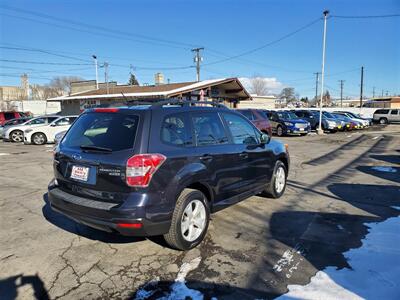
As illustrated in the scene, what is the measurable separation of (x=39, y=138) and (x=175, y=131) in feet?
51.9

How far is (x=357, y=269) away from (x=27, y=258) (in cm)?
372

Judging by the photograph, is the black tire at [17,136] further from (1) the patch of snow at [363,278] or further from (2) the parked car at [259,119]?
(1) the patch of snow at [363,278]

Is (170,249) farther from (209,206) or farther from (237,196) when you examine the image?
(237,196)

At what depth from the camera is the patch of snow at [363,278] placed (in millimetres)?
3045

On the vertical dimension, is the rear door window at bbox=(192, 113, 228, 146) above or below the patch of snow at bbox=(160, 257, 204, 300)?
above

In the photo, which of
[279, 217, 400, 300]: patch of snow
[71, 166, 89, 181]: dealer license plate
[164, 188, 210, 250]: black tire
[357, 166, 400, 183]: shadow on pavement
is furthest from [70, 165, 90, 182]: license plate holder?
[357, 166, 400, 183]: shadow on pavement

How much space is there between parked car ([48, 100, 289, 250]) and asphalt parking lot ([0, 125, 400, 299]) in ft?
1.40

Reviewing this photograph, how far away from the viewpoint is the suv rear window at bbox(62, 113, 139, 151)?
11.8 ft

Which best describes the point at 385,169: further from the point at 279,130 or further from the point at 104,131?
the point at 279,130

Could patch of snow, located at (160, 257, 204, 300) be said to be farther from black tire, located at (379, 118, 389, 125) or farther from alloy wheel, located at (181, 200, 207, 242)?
black tire, located at (379, 118, 389, 125)

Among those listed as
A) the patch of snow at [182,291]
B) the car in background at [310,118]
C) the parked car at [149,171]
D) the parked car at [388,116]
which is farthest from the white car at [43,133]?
the parked car at [388,116]

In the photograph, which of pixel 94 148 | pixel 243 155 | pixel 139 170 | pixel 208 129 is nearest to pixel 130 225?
pixel 139 170

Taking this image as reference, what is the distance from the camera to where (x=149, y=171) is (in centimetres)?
343

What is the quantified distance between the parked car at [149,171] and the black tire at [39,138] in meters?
14.7
